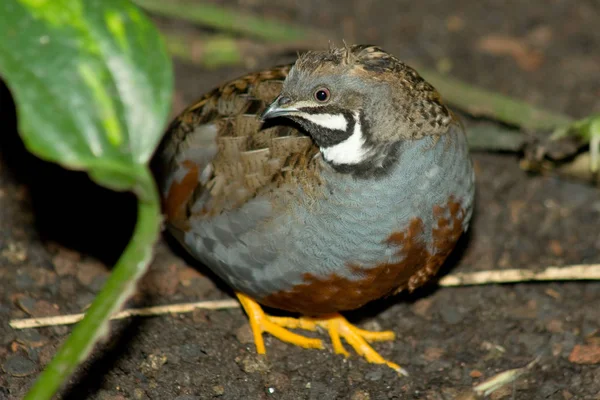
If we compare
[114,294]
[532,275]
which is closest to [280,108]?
[114,294]

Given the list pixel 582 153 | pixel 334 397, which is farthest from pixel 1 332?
pixel 582 153

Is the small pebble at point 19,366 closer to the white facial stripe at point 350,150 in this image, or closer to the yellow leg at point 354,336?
the yellow leg at point 354,336

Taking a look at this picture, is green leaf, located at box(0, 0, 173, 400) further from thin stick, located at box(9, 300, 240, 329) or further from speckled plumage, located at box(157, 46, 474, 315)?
thin stick, located at box(9, 300, 240, 329)

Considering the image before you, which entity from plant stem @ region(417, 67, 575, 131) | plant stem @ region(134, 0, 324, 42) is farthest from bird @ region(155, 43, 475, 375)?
Result: plant stem @ region(134, 0, 324, 42)

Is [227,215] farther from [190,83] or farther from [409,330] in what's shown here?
[190,83]

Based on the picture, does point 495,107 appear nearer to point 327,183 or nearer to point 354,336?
point 354,336

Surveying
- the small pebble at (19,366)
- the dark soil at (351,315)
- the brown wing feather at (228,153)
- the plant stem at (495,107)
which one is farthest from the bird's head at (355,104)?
the plant stem at (495,107)

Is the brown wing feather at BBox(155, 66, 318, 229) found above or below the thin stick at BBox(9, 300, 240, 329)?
above
